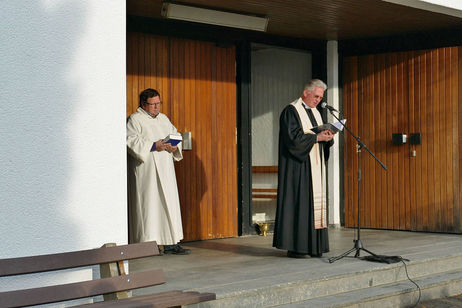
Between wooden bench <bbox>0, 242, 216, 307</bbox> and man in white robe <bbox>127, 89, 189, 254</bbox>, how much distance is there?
9.55 feet

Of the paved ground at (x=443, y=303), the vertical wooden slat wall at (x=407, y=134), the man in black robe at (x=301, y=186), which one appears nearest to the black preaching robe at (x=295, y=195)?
the man in black robe at (x=301, y=186)

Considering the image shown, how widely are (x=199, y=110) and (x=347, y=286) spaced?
3.42 meters

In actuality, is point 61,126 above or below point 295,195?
above

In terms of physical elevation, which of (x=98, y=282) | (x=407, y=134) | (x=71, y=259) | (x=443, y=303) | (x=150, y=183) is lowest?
(x=443, y=303)

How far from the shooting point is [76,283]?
12.9 feet

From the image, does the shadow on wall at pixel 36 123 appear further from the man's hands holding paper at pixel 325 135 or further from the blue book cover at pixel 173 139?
the man's hands holding paper at pixel 325 135

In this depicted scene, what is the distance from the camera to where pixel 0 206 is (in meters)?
4.38

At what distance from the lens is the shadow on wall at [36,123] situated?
174 inches

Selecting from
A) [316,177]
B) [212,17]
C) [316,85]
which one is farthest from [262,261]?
[212,17]

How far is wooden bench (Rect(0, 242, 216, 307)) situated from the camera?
3.77 metres

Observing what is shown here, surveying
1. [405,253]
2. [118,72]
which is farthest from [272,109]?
[118,72]

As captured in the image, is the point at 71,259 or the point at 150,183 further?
the point at 150,183

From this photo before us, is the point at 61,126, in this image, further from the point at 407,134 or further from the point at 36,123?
the point at 407,134

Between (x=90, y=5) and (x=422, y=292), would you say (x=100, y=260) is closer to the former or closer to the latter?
(x=90, y=5)
